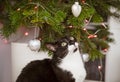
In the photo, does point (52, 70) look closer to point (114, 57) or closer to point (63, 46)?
point (63, 46)

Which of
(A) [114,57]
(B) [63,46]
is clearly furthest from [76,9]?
(A) [114,57]

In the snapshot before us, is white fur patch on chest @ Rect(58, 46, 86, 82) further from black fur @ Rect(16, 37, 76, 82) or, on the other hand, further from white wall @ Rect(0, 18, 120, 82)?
white wall @ Rect(0, 18, 120, 82)

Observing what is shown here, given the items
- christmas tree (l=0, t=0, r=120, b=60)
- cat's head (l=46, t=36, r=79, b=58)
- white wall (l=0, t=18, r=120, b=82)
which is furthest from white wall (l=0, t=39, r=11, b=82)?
cat's head (l=46, t=36, r=79, b=58)

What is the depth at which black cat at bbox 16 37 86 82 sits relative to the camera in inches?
41.2

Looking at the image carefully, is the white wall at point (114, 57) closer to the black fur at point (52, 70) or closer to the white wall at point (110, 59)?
the white wall at point (110, 59)

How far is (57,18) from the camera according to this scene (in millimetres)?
956

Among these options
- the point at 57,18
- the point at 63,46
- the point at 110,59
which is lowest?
the point at 110,59

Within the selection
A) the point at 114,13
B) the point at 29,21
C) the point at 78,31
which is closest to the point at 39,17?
the point at 29,21

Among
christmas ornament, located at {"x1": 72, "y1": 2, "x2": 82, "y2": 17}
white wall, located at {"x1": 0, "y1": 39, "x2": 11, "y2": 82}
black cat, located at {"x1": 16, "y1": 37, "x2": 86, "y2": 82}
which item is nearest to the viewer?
christmas ornament, located at {"x1": 72, "y1": 2, "x2": 82, "y2": 17}

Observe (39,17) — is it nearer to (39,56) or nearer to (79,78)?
(79,78)

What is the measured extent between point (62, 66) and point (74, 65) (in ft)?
0.17

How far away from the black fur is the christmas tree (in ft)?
0.14

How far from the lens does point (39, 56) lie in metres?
1.40

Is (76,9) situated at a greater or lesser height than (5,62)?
greater
